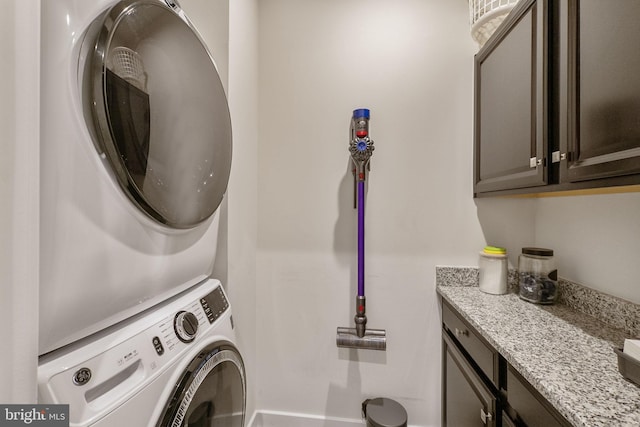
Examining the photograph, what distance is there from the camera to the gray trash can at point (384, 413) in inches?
48.8

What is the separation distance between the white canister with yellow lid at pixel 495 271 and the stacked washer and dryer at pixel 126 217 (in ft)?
3.80

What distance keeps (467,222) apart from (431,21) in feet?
3.38

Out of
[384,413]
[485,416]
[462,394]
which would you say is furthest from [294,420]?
[485,416]

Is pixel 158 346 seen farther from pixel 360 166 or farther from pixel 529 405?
pixel 360 166

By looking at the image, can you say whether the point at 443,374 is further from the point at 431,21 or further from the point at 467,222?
the point at 431,21

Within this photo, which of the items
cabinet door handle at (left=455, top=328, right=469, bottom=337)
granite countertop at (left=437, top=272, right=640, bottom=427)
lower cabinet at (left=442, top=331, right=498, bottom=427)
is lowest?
lower cabinet at (left=442, top=331, right=498, bottom=427)

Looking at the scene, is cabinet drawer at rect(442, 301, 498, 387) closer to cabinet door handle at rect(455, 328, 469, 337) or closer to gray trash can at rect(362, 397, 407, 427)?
cabinet door handle at rect(455, 328, 469, 337)

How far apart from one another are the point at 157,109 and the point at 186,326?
52cm

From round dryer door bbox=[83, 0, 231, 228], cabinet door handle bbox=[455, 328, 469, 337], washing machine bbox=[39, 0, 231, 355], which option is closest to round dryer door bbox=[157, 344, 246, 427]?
washing machine bbox=[39, 0, 231, 355]

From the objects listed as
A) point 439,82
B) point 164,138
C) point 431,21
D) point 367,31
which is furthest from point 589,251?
point 164,138

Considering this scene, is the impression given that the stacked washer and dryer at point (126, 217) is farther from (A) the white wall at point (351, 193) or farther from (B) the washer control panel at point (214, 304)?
(A) the white wall at point (351, 193)

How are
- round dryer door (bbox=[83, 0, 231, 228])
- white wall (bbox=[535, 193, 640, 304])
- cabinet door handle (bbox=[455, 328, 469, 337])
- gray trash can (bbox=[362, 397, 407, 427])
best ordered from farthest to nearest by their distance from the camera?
Result: gray trash can (bbox=[362, 397, 407, 427]) < cabinet door handle (bbox=[455, 328, 469, 337]) < white wall (bbox=[535, 193, 640, 304]) < round dryer door (bbox=[83, 0, 231, 228])

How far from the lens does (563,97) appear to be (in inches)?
32.3

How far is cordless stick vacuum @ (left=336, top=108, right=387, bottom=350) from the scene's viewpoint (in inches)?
51.9
